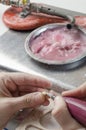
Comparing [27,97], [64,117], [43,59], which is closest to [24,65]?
[43,59]

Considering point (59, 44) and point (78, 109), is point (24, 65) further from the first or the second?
point (78, 109)

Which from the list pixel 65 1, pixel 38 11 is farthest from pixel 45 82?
pixel 65 1

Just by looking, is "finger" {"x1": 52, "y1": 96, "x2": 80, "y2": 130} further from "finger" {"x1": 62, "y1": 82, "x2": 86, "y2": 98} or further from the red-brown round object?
the red-brown round object

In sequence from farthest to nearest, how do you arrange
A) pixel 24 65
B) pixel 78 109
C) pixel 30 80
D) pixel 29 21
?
pixel 29 21, pixel 24 65, pixel 30 80, pixel 78 109

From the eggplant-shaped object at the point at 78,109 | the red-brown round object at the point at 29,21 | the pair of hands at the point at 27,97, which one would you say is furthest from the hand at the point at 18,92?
the red-brown round object at the point at 29,21

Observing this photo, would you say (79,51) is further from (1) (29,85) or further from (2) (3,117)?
(2) (3,117)

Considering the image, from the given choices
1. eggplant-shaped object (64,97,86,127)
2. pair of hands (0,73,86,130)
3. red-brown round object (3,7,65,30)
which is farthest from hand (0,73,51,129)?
red-brown round object (3,7,65,30)
